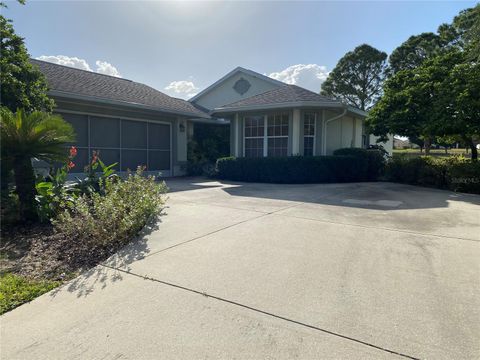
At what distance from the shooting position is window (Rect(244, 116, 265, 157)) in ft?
47.2

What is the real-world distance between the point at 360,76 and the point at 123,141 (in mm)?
27120

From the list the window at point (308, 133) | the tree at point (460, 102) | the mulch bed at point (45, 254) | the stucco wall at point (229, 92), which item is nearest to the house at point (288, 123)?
the window at point (308, 133)

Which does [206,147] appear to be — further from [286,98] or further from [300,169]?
[300,169]

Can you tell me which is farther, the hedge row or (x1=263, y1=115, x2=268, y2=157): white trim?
(x1=263, y1=115, x2=268, y2=157): white trim

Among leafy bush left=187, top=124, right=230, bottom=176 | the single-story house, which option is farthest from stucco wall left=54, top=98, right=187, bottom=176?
leafy bush left=187, top=124, right=230, bottom=176

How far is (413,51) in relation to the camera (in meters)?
27.8

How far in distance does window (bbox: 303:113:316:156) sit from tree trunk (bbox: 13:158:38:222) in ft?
34.9

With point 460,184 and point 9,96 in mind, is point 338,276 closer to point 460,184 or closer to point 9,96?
point 9,96

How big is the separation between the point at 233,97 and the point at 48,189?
16.8 meters

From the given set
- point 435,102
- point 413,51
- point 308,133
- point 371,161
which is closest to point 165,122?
point 308,133

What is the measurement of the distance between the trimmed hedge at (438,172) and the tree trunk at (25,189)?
38.7 feet

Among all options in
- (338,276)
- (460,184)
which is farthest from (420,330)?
(460,184)

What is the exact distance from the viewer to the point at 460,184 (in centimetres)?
984

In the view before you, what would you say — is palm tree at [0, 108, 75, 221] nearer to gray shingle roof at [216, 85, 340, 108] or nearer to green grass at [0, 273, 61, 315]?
green grass at [0, 273, 61, 315]
